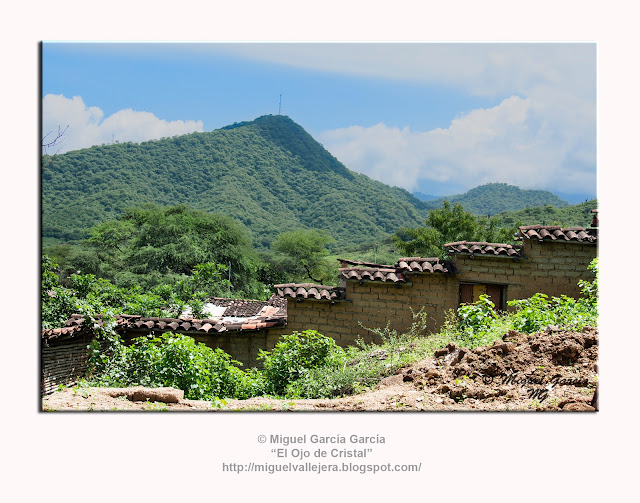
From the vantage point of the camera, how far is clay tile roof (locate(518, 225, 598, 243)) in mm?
6551

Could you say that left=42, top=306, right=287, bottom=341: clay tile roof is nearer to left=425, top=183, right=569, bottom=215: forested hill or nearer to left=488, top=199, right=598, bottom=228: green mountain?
left=488, top=199, right=598, bottom=228: green mountain

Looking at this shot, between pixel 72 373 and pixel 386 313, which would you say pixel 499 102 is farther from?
pixel 72 373

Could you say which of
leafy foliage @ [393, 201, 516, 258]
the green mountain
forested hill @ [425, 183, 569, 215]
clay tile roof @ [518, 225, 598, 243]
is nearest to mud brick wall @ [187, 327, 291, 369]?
clay tile roof @ [518, 225, 598, 243]

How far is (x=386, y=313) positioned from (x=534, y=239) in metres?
2.00

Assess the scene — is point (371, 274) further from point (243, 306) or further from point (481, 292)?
point (243, 306)

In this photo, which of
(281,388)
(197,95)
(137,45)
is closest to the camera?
(137,45)

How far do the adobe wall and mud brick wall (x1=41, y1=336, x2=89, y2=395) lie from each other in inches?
171

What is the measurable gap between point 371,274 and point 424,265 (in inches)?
25.7

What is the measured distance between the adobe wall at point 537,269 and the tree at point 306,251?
511 inches

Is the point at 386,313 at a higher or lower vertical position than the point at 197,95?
lower

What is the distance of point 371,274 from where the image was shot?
271 inches

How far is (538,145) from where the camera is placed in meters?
6.57

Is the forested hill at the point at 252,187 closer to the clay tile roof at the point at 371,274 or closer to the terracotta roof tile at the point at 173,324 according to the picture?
the clay tile roof at the point at 371,274
